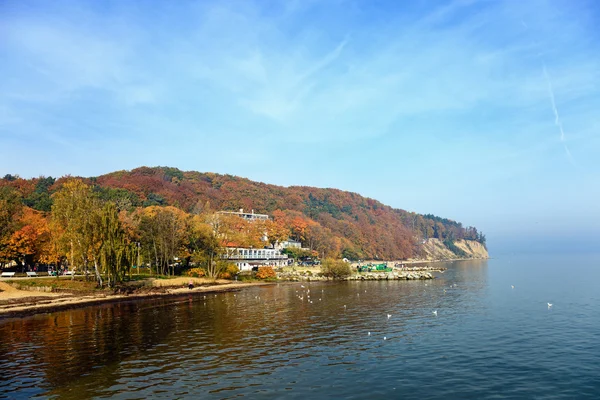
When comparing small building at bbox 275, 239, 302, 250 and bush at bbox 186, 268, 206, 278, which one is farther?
small building at bbox 275, 239, 302, 250

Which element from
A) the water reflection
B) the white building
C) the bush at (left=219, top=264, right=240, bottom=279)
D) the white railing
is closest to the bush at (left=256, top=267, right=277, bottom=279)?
the bush at (left=219, top=264, right=240, bottom=279)

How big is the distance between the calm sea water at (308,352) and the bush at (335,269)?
4699cm

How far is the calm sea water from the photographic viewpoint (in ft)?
67.8

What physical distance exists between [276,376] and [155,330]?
17.2 metres

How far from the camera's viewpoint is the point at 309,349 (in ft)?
93.3

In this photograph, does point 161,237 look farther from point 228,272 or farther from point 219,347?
point 219,347

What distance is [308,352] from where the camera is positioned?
2764 centimetres

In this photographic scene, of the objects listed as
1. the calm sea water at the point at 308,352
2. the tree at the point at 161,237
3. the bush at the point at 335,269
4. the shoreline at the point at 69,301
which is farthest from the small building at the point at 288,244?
the calm sea water at the point at 308,352

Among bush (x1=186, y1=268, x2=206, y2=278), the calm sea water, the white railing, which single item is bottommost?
the calm sea water

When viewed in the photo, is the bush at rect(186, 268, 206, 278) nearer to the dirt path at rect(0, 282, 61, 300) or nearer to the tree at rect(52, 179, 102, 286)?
the tree at rect(52, 179, 102, 286)

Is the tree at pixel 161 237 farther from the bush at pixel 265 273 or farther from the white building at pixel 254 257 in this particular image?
the bush at pixel 265 273

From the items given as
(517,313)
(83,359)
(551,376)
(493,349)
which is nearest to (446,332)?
(493,349)

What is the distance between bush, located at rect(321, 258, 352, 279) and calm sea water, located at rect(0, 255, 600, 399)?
47.0 meters

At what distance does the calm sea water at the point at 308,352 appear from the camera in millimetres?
20672
